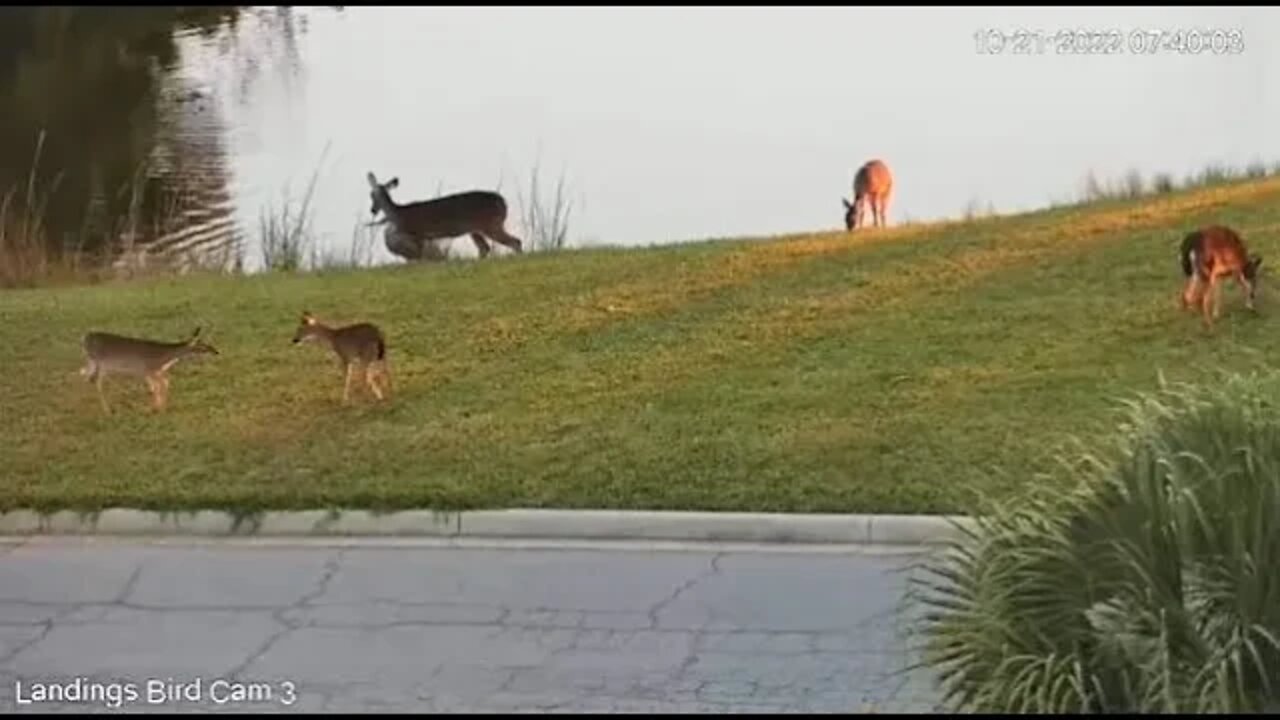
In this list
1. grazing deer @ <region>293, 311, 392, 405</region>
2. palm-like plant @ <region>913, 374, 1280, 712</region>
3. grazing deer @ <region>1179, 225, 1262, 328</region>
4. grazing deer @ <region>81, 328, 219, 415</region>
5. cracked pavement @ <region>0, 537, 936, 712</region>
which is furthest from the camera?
grazing deer @ <region>1179, 225, 1262, 328</region>

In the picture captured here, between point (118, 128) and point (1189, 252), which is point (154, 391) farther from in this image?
point (118, 128)

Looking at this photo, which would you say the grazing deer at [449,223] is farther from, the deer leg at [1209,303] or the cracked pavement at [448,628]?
the cracked pavement at [448,628]

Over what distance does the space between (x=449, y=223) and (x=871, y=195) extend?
9.95 feet

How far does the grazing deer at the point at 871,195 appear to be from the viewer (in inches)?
521

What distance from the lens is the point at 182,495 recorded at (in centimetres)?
681

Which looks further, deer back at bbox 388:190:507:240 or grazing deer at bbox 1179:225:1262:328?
deer back at bbox 388:190:507:240

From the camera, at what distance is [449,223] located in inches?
472

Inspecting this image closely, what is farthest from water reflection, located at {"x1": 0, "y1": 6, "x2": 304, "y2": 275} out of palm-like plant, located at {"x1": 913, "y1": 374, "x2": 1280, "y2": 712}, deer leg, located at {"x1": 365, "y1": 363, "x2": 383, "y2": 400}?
palm-like plant, located at {"x1": 913, "y1": 374, "x2": 1280, "y2": 712}

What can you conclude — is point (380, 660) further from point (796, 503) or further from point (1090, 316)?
point (1090, 316)

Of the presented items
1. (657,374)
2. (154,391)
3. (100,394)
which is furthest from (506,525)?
(100,394)

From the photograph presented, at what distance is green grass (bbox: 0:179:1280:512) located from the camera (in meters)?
6.81

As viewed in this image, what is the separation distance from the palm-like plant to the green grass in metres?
1.53

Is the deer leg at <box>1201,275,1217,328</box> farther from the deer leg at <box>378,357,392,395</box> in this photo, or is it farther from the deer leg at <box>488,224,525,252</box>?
the deer leg at <box>488,224,525,252</box>

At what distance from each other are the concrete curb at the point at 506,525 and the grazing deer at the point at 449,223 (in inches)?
210
